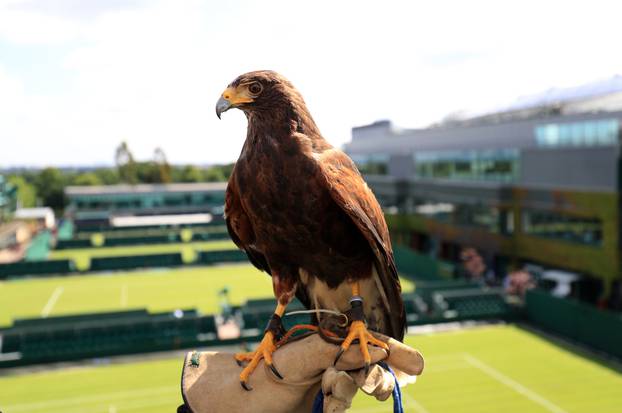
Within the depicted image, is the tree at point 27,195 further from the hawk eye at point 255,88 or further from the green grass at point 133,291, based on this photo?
the hawk eye at point 255,88

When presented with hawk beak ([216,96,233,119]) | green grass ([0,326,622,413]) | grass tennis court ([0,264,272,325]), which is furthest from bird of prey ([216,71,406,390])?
grass tennis court ([0,264,272,325])

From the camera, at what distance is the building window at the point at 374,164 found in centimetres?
3897

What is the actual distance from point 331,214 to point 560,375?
44.9 feet

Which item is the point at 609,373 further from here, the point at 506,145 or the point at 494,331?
the point at 506,145

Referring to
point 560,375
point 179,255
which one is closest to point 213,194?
point 179,255

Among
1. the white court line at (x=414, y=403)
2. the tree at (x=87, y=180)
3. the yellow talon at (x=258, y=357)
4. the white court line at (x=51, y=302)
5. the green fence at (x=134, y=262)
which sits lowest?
the white court line at (x=51, y=302)

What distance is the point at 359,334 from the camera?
3957 mm

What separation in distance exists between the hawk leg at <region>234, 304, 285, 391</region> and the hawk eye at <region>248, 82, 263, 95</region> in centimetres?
149

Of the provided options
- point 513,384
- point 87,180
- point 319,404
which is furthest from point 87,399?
point 87,180

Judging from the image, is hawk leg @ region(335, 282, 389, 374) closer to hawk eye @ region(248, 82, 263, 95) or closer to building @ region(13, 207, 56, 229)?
hawk eye @ region(248, 82, 263, 95)

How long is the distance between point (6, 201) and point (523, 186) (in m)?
44.5

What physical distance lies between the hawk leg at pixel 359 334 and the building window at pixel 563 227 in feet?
66.0

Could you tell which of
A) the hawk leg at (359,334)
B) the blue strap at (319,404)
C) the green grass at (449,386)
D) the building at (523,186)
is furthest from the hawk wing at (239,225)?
the building at (523,186)

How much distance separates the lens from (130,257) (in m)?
32.6
